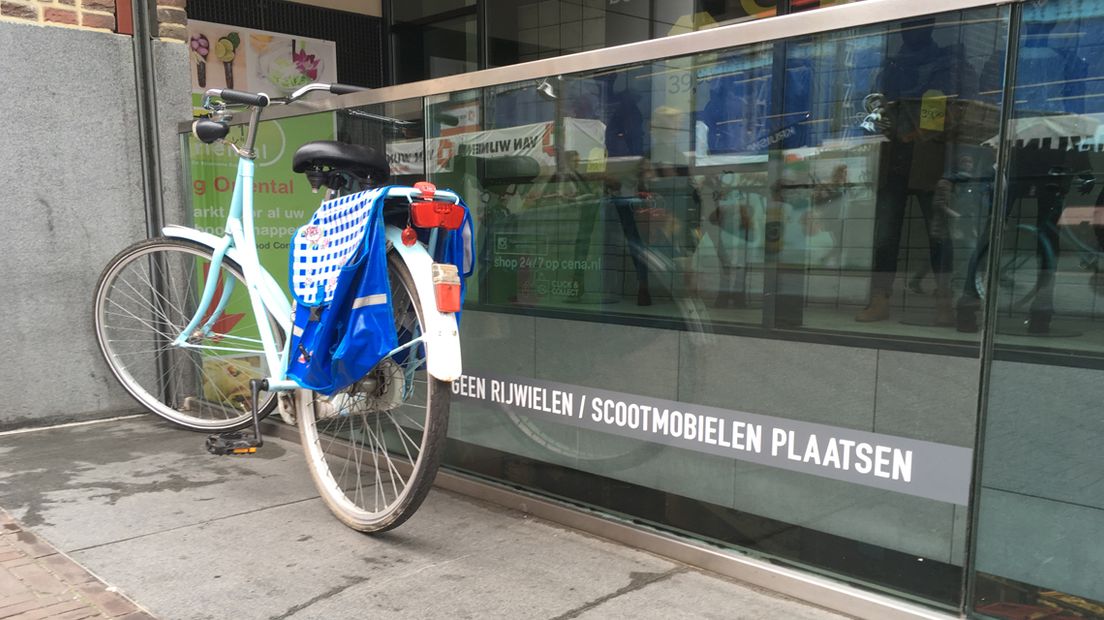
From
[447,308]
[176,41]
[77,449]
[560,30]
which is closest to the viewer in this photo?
[447,308]

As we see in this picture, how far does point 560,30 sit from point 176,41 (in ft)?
14.0

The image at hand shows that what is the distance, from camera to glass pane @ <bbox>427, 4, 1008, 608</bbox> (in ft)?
8.34

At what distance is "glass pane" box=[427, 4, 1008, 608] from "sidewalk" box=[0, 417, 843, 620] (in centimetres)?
33

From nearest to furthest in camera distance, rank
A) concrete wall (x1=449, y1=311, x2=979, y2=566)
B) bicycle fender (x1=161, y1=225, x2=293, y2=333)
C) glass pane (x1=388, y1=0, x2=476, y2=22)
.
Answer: concrete wall (x1=449, y1=311, x2=979, y2=566), bicycle fender (x1=161, y1=225, x2=293, y2=333), glass pane (x1=388, y1=0, x2=476, y2=22)

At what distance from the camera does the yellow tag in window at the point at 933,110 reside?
2494 millimetres

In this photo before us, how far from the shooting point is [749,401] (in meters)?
3.02

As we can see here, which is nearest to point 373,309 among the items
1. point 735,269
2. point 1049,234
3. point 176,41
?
point 735,269

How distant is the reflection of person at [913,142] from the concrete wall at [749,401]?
0.24 meters

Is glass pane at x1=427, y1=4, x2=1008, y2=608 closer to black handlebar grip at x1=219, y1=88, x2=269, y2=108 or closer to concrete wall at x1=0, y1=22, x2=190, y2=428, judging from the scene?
black handlebar grip at x1=219, y1=88, x2=269, y2=108

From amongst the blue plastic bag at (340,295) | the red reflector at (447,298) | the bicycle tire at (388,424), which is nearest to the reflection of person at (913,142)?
the red reflector at (447,298)

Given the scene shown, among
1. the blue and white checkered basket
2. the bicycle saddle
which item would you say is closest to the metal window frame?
the bicycle saddle

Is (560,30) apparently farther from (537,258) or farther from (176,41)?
(537,258)

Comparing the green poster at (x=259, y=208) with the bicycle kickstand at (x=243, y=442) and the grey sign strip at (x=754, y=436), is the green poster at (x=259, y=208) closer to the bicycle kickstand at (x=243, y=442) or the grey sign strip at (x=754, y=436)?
the bicycle kickstand at (x=243, y=442)

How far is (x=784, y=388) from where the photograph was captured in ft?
9.67
